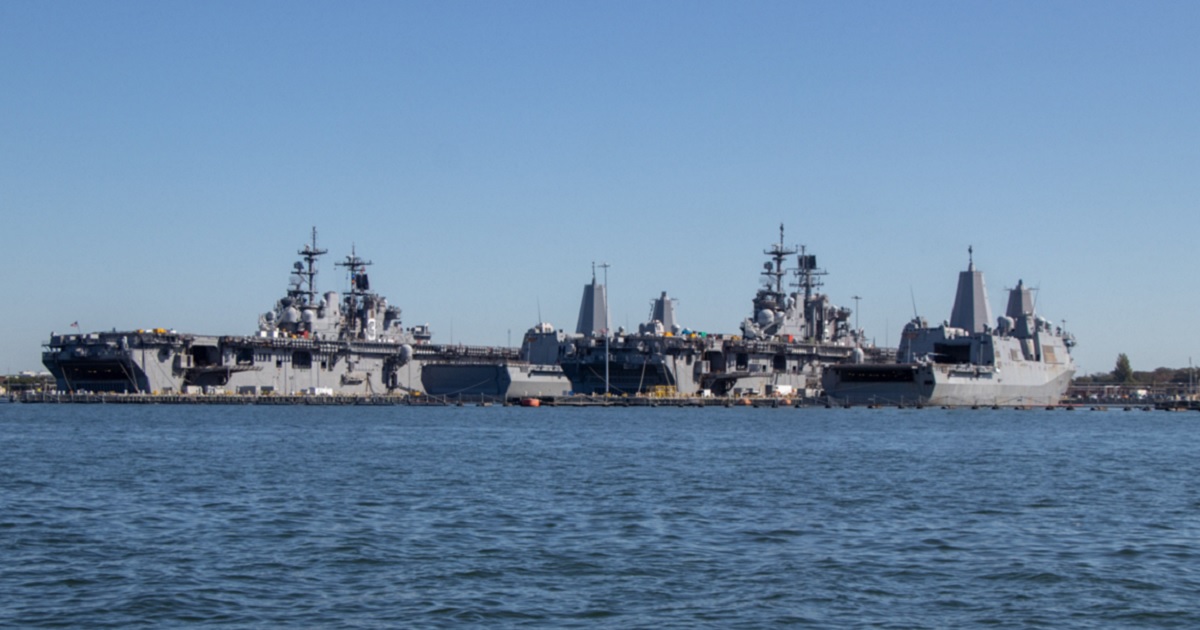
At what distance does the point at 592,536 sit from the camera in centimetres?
2295

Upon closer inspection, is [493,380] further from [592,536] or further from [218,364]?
[592,536]

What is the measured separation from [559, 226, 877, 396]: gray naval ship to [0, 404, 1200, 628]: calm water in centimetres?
4705

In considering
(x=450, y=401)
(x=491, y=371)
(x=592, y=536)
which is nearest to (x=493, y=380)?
(x=491, y=371)

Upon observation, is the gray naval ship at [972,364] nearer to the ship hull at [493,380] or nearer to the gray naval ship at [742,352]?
the gray naval ship at [742,352]

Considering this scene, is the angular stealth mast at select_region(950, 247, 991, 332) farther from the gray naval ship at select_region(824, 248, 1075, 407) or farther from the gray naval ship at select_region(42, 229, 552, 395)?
the gray naval ship at select_region(42, 229, 552, 395)

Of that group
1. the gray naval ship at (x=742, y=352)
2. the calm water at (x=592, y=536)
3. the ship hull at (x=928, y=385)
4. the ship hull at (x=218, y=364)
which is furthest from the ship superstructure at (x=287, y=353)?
the calm water at (x=592, y=536)

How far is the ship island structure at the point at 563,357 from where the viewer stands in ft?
295

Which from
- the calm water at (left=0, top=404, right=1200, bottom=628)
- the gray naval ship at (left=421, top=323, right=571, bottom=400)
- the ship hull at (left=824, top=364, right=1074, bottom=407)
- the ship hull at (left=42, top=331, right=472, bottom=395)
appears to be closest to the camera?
the calm water at (left=0, top=404, right=1200, bottom=628)

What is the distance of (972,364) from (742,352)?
15.3 metres

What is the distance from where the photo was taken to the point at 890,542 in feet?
74.2

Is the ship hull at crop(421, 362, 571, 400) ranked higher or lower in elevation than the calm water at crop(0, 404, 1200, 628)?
higher

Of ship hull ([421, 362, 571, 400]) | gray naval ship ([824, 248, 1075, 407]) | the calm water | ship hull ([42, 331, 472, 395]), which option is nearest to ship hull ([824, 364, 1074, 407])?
gray naval ship ([824, 248, 1075, 407])

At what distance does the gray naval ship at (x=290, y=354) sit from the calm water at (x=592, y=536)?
4227 centimetres

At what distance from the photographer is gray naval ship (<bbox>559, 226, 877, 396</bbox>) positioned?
93.9m
